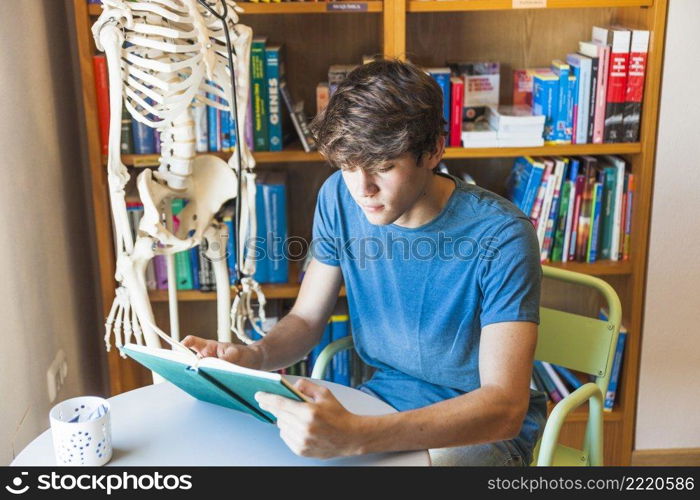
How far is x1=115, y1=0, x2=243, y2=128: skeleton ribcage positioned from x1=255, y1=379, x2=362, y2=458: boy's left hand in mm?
815

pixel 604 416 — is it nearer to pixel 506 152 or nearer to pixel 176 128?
pixel 506 152

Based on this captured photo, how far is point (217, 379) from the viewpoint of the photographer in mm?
1292

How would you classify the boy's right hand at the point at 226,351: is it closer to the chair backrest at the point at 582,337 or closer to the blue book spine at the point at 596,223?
the chair backrest at the point at 582,337

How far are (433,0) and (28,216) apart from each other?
112cm

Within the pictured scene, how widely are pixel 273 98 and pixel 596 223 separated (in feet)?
3.12

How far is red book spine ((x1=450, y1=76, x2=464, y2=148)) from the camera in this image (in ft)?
7.63

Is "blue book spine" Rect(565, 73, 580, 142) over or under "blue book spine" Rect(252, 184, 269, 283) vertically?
over

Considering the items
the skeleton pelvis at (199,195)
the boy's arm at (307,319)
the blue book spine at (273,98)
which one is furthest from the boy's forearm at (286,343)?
the blue book spine at (273,98)

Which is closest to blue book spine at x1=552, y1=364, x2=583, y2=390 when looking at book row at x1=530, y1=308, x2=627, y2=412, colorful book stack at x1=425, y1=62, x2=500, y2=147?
book row at x1=530, y1=308, x2=627, y2=412

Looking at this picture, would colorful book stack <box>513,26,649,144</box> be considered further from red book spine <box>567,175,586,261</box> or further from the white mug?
the white mug

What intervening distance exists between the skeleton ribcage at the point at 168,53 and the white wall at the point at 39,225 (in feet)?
1.10
